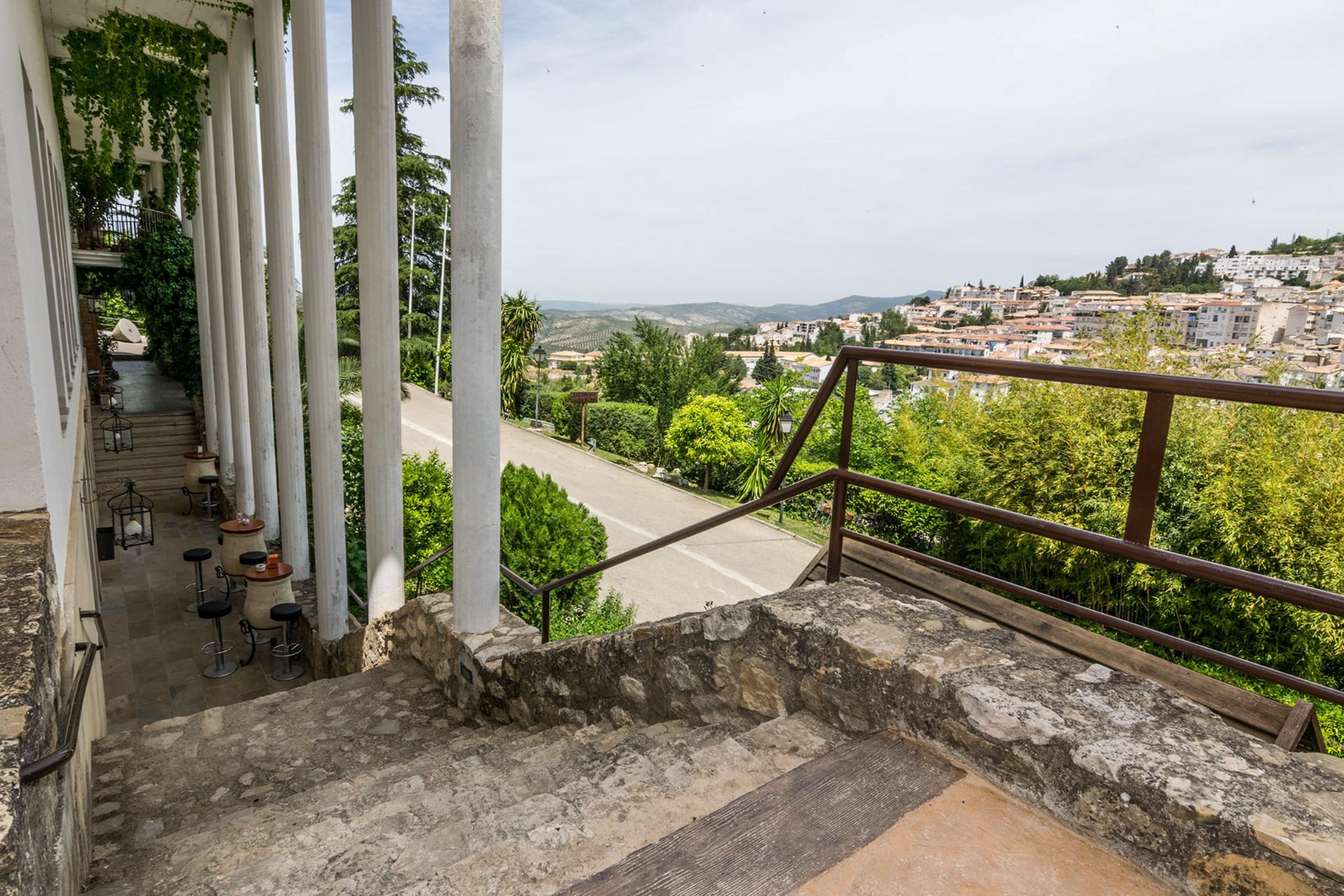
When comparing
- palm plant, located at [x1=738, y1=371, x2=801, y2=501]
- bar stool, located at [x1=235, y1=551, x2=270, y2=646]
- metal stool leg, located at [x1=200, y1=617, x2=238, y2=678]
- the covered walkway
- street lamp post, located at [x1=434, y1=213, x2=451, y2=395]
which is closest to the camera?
the covered walkway

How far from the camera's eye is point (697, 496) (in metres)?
19.8

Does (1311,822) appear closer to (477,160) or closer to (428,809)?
(428,809)

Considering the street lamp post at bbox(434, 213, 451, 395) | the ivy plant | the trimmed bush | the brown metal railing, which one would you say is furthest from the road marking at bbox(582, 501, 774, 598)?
the street lamp post at bbox(434, 213, 451, 395)

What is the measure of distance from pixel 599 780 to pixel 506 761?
966 mm

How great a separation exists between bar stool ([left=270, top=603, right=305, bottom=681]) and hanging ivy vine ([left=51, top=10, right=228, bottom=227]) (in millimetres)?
6816

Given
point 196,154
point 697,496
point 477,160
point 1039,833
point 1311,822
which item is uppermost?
point 196,154

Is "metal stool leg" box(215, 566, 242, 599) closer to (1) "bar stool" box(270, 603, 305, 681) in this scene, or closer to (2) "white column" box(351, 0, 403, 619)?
(1) "bar stool" box(270, 603, 305, 681)

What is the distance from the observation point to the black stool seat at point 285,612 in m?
6.38

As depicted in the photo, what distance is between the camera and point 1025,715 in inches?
62.6

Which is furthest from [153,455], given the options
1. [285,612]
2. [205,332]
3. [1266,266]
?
[1266,266]

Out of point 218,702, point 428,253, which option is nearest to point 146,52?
point 218,702

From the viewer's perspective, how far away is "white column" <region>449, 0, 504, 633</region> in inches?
151

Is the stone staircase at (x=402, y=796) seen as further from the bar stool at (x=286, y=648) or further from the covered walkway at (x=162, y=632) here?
the bar stool at (x=286, y=648)

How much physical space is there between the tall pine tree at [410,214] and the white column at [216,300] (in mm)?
10271
